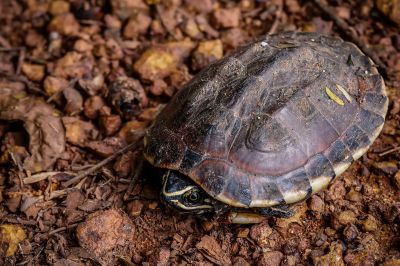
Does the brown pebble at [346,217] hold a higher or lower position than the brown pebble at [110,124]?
higher

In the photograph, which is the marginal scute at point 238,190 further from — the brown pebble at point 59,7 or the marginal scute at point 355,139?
the brown pebble at point 59,7

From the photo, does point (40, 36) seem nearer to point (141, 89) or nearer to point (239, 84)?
point (141, 89)

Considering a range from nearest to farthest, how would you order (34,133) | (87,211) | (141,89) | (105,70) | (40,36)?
(87,211) → (34,133) → (141,89) → (105,70) → (40,36)

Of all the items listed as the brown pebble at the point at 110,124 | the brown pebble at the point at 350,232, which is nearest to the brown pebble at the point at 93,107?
the brown pebble at the point at 110,124

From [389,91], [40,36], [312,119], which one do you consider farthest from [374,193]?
[40,36]

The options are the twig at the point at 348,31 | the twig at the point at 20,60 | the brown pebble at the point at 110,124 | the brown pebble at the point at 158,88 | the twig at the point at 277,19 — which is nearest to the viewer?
the brown pebble at the point at 110,124

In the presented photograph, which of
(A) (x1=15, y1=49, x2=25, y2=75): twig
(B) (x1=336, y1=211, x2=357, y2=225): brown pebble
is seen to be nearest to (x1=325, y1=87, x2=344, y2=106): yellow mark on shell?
(B) (x1=336, y1=211, x2=357, y2=225): brown pebble

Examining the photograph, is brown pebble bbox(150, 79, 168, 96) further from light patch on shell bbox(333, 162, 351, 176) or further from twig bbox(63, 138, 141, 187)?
light patch on shell bbox(333, 162, 351, 176)

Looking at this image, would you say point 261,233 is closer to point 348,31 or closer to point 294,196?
point 294,196
